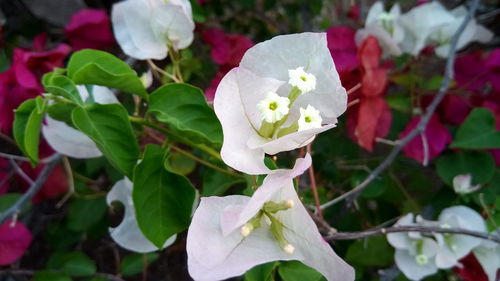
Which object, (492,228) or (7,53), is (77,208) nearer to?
(7,53)

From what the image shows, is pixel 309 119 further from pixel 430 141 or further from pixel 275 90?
pixel 430 141

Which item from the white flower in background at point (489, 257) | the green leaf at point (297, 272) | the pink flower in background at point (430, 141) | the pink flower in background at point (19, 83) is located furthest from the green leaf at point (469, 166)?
the pink flower in background at point (19, 83)

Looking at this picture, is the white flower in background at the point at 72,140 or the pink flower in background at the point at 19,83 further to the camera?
the pink flower in background at the point at 19,83

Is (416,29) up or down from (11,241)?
up

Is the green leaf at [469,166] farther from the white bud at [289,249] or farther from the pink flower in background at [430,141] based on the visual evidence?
the white bud at [289,249]

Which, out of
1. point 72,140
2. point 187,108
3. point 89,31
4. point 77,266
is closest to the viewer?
point 187,108

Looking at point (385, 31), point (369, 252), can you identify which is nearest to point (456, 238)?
point (369, 252)
